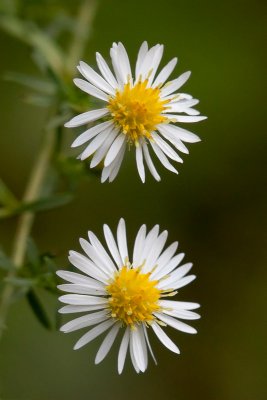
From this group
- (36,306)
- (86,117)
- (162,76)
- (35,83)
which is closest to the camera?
(86,117)

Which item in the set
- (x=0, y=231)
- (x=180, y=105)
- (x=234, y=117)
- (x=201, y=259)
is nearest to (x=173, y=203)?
(x=201, y=259)

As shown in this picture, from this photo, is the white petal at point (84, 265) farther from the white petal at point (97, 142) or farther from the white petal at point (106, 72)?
the white petal at point (106, 72)

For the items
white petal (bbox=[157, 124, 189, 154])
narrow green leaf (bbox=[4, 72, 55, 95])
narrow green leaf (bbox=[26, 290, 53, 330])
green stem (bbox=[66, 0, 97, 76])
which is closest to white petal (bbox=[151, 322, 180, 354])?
narrow green leaf (bbox=[26, 290, 53, 330])

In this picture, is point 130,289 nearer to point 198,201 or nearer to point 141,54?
point 141,54

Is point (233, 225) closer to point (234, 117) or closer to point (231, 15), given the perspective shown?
point (234, 117)

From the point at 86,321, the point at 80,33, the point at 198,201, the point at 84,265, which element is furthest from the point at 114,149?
the point at 198,201

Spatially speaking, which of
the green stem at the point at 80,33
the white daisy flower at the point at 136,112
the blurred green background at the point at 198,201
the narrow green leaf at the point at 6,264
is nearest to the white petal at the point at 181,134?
the white daisy flower at the point at 136,112

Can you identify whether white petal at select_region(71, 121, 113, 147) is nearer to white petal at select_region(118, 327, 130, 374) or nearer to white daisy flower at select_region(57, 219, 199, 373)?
white daisy flower at select_region(57, 219, 199, 373)
